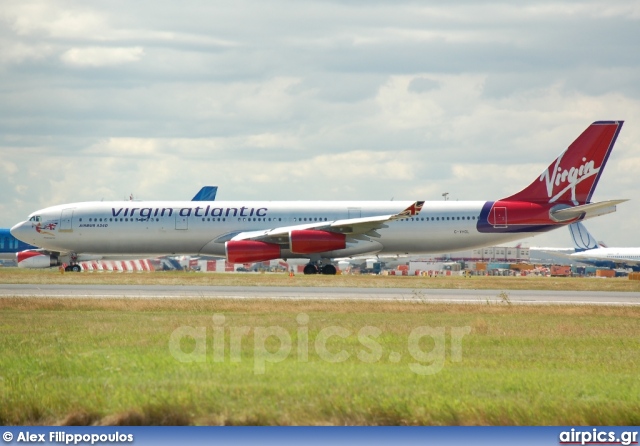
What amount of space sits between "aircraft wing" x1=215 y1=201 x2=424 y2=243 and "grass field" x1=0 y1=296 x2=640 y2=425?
75.9 ft

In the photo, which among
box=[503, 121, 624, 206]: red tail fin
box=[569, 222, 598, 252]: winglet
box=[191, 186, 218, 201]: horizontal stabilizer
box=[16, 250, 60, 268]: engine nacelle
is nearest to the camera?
box=[503, 121, 624, 206]: red tail fin

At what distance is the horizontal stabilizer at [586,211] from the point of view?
147 feet

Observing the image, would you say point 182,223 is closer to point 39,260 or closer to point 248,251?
point 248,251

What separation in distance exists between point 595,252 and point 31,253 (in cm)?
8183

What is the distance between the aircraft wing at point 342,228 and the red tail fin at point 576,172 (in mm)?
6367

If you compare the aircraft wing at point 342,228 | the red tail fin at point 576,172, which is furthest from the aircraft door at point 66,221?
the red tail fin at point 576,172

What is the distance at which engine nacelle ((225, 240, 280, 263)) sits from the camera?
4344cm

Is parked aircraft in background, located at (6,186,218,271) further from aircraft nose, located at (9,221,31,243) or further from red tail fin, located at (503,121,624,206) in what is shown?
red tail fin, located at (503,121,624,206)

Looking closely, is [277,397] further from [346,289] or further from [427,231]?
[427,231]

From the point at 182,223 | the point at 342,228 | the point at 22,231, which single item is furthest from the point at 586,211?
the point at 22,231

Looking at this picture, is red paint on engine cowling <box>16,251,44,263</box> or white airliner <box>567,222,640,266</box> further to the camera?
white airliner <box>567,222,640,266</box>

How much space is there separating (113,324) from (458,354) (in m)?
7.48

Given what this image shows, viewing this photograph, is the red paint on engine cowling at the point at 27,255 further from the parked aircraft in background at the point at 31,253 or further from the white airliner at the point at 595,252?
the white airliner at the point at 595,252

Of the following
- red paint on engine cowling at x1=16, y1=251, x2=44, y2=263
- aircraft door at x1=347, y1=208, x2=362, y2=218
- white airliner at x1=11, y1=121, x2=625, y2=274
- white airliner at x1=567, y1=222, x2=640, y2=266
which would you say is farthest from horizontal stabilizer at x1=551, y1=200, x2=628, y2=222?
white airliner at x1=567, y1=222, x2=640, y2=266
